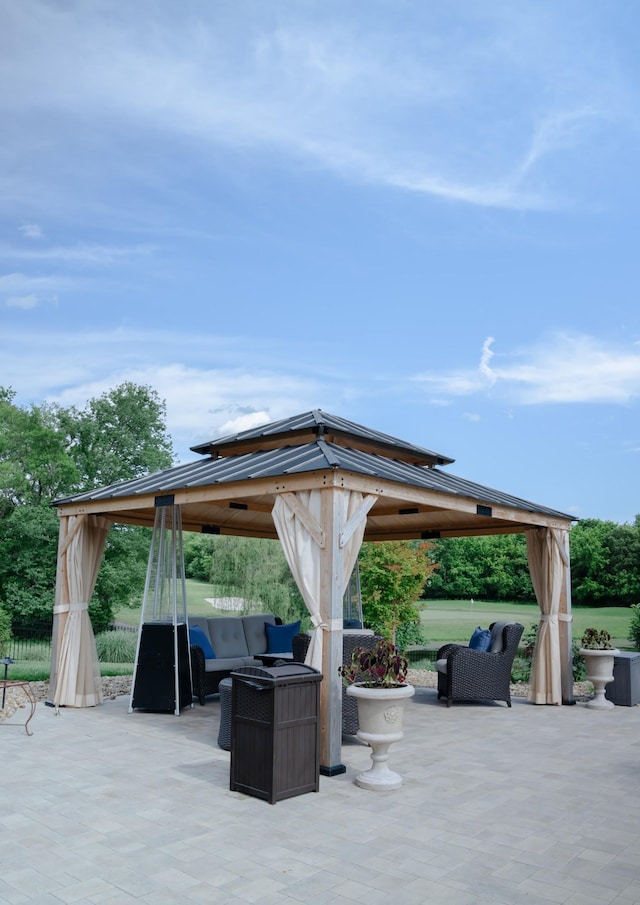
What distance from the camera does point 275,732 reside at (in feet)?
15.8

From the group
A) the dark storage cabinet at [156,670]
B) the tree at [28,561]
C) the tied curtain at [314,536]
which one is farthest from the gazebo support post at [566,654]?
the tree at [28,561]

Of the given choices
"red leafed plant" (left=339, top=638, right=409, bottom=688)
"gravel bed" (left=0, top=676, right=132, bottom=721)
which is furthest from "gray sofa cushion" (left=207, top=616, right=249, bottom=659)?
"red leafed plant" (left=339, top=638, right=409, bottom=688)

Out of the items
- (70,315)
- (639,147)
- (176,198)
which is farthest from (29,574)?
(639,147)

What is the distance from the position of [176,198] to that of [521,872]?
42.7ft

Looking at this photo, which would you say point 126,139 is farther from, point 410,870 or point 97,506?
point 410,870

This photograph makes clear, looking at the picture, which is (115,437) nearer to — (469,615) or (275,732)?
(469,615)

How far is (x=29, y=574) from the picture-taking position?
2103cm

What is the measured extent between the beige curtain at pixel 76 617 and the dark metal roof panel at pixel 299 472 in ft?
1.55

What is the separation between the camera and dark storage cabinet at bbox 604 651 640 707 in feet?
30.4

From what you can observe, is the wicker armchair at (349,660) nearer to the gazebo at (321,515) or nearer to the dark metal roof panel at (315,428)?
the gazebo at (321,515)

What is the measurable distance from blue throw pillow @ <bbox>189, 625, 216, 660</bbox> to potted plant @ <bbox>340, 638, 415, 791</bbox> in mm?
4190

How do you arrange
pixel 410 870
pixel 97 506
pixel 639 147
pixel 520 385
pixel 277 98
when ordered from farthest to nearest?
1. pixel 520 385
2. pixel 639 147
3. pixel 277 98
4. pixel 97 506
5. pixel 410 870

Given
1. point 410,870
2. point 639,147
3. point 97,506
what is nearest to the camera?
point 410,870

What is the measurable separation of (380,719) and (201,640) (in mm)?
4598
